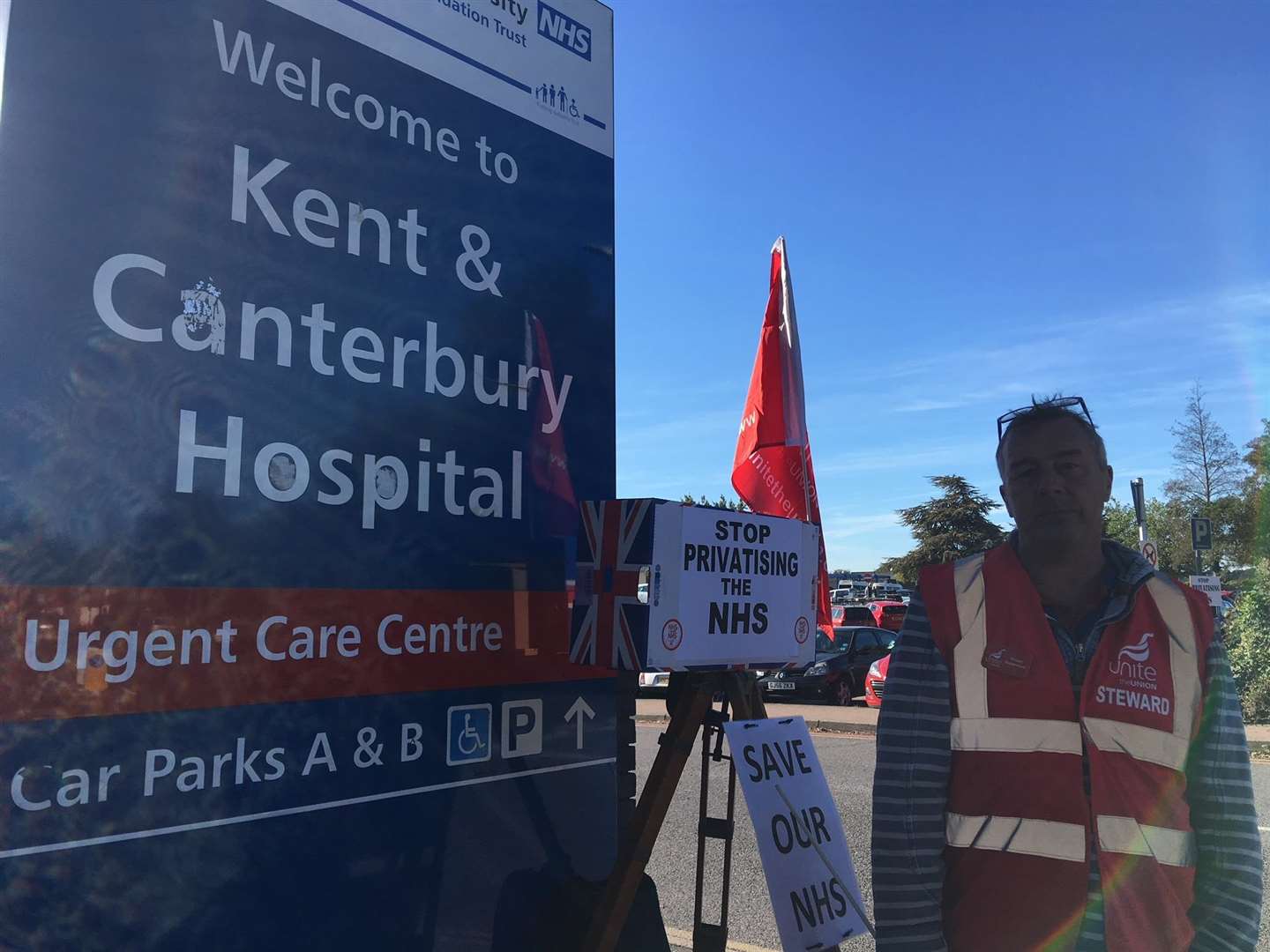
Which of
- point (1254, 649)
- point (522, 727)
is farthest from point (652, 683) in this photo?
point (522, 727)

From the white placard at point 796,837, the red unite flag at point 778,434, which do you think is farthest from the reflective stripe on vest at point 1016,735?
the red unite flag at point 778,434

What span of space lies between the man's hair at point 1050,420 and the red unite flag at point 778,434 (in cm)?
426

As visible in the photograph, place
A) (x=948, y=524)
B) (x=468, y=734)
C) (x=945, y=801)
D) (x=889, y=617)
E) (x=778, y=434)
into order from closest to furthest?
(x=945, y=801)
(x=468, y=734)
(x=778, y=434)
(x=889, y=617)
(x=948, y=524)

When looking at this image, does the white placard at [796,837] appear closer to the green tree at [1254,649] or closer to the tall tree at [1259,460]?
the green tree at [1254,649]

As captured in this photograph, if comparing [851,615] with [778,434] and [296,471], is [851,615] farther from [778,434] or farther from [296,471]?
[296,471]

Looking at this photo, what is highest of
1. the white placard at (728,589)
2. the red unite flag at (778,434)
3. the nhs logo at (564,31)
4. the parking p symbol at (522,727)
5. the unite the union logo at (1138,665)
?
the nhs logo at (564,31)

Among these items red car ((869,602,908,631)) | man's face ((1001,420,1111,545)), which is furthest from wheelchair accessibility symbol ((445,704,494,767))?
red car ((869,602,908,631))

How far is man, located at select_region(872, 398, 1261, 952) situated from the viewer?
195 cm

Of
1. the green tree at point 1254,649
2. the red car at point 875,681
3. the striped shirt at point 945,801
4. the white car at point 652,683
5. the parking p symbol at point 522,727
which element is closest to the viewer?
the striped shirt at point 945,801

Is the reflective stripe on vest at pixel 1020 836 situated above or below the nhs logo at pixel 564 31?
below

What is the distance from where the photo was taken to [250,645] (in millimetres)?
2445

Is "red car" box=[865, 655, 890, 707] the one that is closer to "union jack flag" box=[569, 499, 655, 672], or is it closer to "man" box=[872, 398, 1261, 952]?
"union jack flag" box=[569, 499, 655, 672]

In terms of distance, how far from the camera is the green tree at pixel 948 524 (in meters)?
58.9

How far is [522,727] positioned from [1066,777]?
1.73 m
